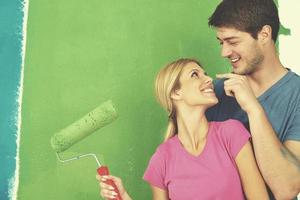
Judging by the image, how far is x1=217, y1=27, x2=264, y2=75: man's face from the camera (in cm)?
146

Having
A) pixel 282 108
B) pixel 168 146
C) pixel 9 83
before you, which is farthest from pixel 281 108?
pixel 9 83

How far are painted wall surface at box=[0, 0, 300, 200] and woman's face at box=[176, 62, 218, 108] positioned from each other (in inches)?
7.7

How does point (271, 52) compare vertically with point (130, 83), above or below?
below

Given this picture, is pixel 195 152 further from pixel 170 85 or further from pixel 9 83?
pixel 9 83

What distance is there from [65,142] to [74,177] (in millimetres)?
182

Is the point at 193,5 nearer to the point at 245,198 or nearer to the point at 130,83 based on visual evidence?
the point at 130,83

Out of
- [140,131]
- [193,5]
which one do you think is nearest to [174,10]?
[193,5]

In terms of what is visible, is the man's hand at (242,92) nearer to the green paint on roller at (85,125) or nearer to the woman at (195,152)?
the woman at (195,152)

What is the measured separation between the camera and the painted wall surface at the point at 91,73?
4.94ft

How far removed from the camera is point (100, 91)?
5.11 ft

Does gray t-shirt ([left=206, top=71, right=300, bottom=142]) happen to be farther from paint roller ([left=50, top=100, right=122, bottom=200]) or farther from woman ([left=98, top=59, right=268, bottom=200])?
paint roller ([left=50, top=100, right=122, bottom=200])

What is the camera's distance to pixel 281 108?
56.1 inches

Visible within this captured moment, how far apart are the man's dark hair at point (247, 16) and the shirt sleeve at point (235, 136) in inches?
12.0

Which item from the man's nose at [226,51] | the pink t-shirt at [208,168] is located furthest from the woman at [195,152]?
the man's nose at [226,51]
